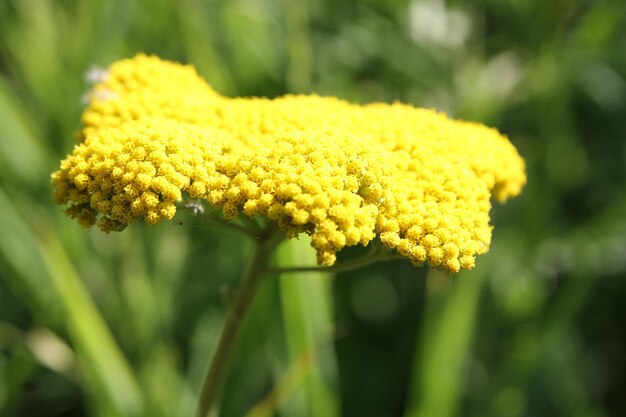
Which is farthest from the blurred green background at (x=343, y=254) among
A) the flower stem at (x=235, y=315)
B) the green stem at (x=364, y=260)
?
the green stem at (x=364, y=260)

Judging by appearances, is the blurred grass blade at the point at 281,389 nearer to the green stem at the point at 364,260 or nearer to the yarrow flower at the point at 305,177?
the green stem at the point at 364,260

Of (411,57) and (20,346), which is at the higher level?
(411,57)

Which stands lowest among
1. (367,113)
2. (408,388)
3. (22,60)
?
(408,388)

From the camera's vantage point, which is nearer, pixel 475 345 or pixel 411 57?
pixel 475 345

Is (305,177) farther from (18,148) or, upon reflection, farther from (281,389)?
(18,148)

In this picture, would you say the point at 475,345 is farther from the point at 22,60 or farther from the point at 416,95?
the point at 22,60

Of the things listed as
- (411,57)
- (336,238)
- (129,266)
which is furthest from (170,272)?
(336,238)

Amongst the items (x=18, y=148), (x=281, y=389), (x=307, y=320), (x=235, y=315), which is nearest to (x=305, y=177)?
(x=235, y=315)
